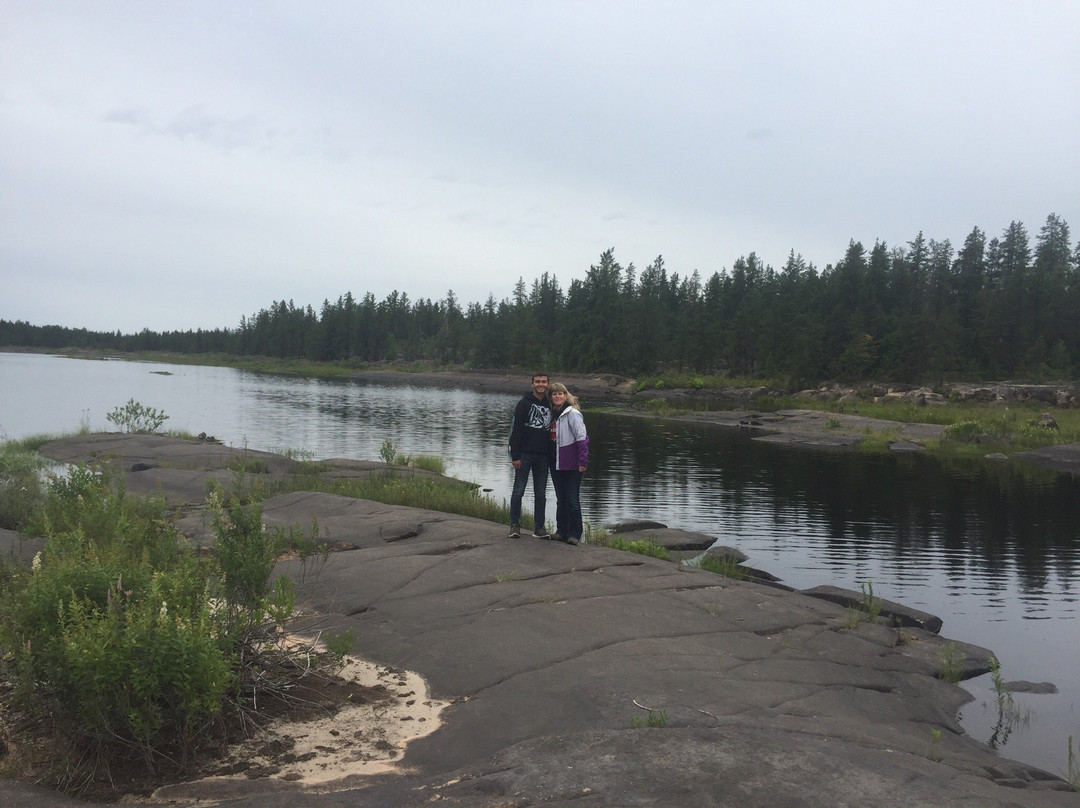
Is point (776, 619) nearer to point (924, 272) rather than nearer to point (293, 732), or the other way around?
Answer: point (293, 732)

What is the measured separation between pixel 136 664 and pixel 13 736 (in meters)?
1.26

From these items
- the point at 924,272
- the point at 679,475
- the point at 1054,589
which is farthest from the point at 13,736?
the point at 924,272

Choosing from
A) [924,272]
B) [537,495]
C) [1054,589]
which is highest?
[924,272]

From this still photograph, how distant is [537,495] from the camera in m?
11.9

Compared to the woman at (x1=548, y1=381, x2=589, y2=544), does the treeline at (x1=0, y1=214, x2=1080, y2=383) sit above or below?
above

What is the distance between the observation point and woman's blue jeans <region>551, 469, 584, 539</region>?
1168 cm

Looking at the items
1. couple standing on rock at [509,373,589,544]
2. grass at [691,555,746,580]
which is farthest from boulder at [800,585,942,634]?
couple standing on rock at [509,373,589,544]

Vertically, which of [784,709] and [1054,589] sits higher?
[784,709]

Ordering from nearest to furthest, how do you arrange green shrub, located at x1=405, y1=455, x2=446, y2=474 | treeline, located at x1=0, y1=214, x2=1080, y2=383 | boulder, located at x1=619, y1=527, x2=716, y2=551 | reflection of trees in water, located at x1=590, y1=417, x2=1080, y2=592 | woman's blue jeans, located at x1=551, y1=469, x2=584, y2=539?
1. woman's blue jeans, located at x1=551, y1=469, x2=584, y2=539
2. boulder, located at x1=619, y1=527, x2=716, y2=551
3. reflection of trees in water, located at x1=590, y1=417, x2=1080, y2=592
4. green shrub, located at x1=405, y1=455, x2=446, y2=474
5. treeline, located at x1=0, y1=214, x2=1080, y2=383

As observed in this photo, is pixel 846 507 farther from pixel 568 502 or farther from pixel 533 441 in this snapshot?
pixel 533 441

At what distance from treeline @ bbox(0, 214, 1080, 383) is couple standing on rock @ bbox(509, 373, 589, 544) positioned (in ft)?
229

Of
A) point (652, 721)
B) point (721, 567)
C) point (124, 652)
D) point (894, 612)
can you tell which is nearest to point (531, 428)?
point (721, 567)

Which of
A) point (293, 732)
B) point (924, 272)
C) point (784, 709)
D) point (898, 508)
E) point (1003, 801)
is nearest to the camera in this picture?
point (1003, 801)

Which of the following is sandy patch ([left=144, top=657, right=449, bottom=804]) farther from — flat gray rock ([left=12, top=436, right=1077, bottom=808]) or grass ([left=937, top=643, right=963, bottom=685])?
grass ([left=937, top=643, right=963, bottom=685])
